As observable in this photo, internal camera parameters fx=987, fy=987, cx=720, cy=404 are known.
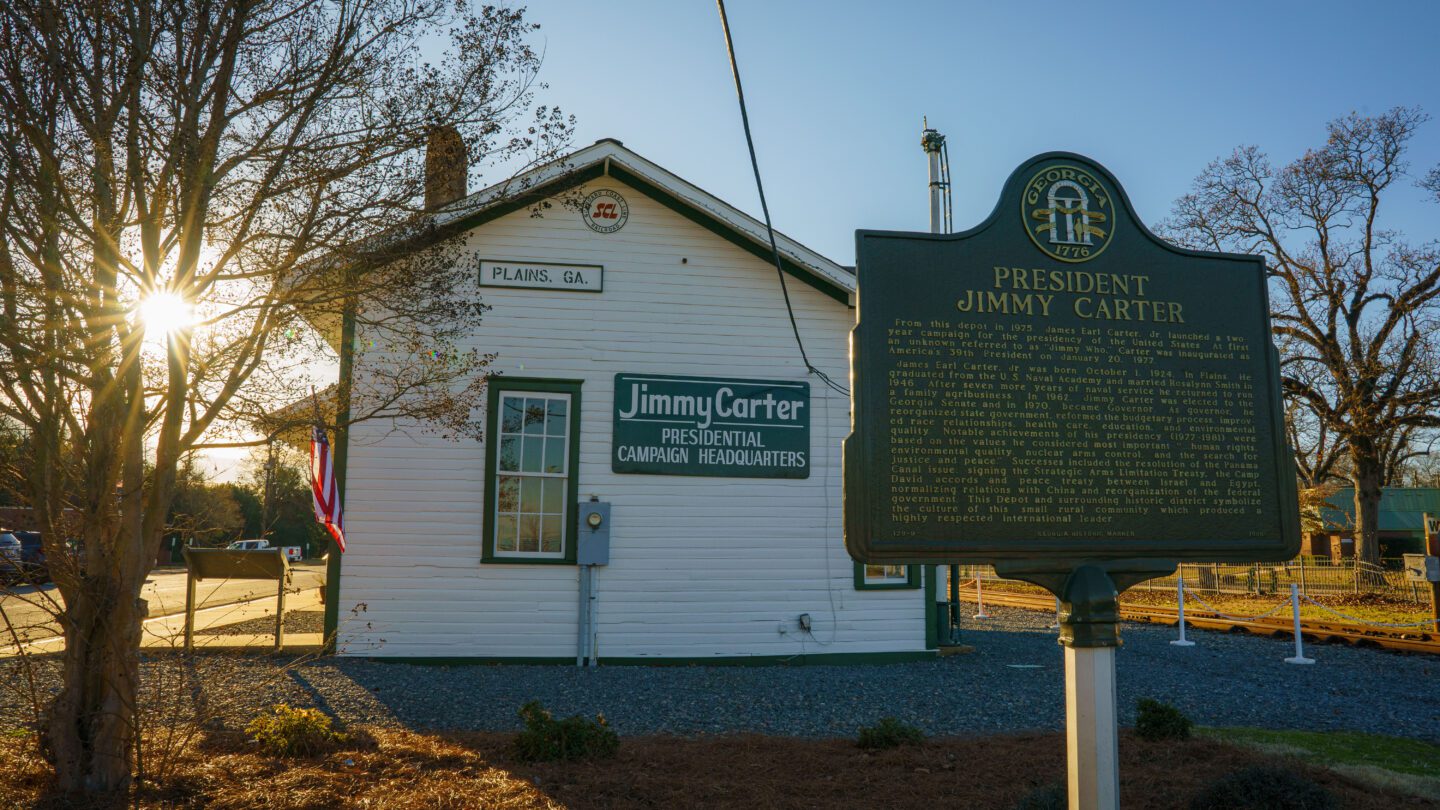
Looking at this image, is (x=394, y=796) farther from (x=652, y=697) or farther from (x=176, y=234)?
(x=652, y=697)

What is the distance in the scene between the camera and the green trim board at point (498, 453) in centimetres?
1186

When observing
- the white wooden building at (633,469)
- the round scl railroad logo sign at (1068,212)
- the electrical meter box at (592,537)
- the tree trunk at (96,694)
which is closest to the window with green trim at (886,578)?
the white wooden building at (633,469)

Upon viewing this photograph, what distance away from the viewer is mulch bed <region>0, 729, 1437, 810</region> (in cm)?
551

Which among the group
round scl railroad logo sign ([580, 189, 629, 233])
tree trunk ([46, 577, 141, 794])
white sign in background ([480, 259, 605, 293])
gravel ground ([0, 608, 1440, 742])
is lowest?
gravel ground ([0, 608, 1440, 742])

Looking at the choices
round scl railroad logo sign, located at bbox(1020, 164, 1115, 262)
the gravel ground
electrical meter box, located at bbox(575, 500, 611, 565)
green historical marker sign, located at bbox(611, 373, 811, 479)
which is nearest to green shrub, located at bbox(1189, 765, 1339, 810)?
round scl railroad logo sign, located at bbox(1020, 164, 1115, 262)

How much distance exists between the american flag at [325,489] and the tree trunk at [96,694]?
16.7ft

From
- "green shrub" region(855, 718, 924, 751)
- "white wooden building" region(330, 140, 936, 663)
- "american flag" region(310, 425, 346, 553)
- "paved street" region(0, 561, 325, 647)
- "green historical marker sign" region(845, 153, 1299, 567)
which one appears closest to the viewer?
"green historical marker sign" region(845, 153, 1299, 567)

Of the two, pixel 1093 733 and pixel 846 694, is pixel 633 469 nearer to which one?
pixel 846 694

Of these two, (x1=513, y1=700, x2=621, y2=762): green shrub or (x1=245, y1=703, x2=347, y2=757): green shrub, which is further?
(x1=245, y1=703, x2=347, y2=757): green shrub

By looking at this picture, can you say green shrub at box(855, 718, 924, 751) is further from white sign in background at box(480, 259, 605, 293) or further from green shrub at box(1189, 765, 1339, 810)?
white sign in background at box(480, 259, 605, 293)

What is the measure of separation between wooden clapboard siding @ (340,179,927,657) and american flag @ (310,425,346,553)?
1.46 ft

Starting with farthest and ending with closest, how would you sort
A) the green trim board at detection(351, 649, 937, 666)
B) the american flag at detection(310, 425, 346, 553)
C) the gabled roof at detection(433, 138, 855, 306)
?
the gabled roof at detection(433, 138, 855, 306) < the green trim board at detection(351, 649, 937, 666) < the american flag at detection(310, 425, 346, 553)

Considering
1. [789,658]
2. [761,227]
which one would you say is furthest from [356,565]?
[761,227]

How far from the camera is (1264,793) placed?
16.7 ft
